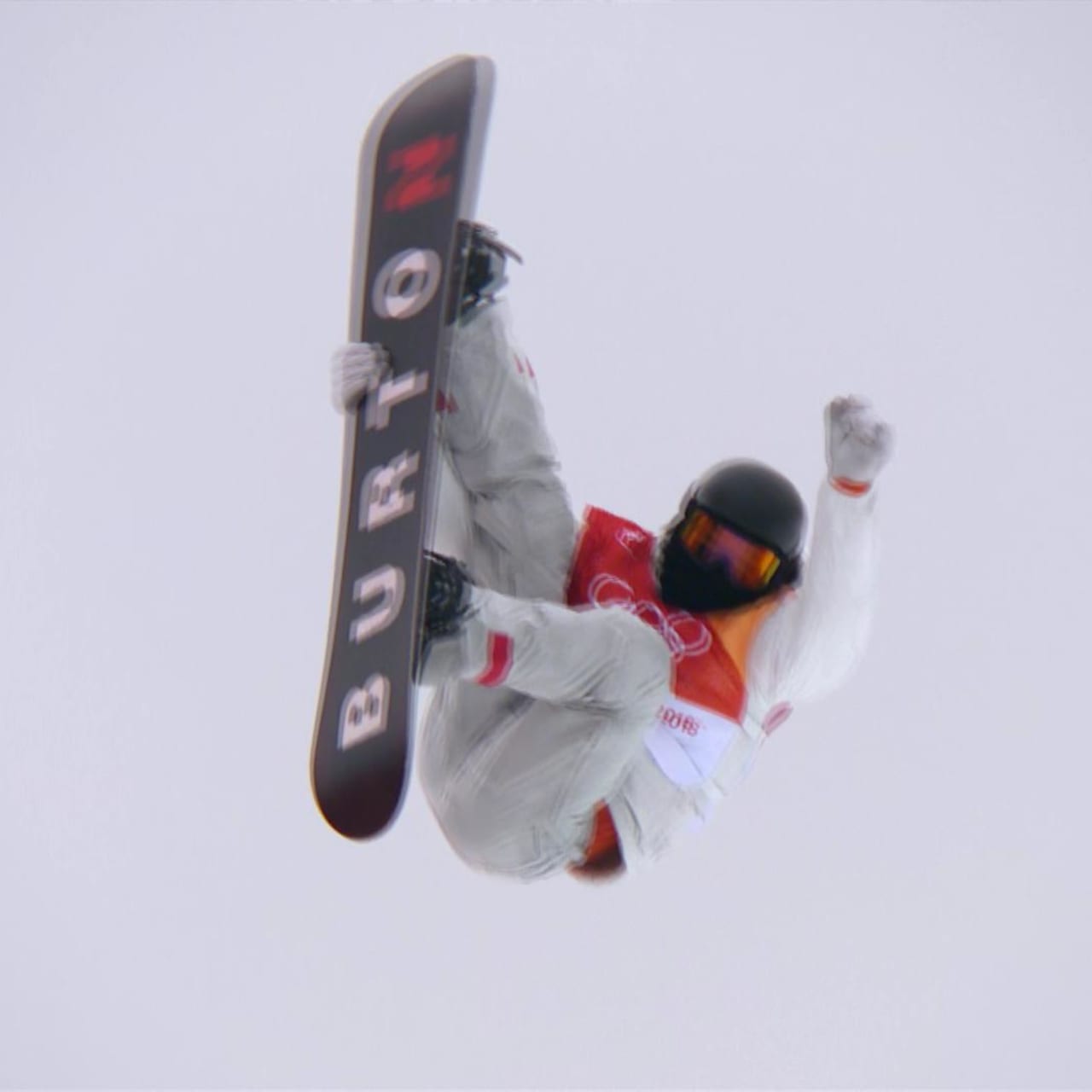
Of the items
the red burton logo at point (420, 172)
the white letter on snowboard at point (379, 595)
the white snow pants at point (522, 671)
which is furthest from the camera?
the white snow pants at point (522, 671)

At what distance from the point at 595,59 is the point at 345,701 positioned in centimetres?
230

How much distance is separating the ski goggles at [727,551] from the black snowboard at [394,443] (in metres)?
0.49

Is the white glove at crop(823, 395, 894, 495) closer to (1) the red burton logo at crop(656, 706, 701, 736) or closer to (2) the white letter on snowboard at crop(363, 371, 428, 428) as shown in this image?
(1) the red burton logo at crop(656, 706, 701, 736)

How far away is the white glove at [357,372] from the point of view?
262 centimetres

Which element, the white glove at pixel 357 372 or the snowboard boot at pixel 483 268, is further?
the snowboard boot at pixel 483 268

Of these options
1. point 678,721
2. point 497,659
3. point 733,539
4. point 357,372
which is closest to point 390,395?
point 357,372

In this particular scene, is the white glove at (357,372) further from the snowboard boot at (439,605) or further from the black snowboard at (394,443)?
the snowboard boot at (439,605)

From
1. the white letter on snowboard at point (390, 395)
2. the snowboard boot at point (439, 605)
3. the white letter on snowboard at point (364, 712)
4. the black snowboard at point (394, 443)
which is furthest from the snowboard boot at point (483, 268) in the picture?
the white letter on snowboard at point (364, 712)

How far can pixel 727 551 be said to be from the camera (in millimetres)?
2863

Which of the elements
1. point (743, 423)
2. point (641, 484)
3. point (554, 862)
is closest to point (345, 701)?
point (554, 862)

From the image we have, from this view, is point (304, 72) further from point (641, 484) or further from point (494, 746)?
point (494, 746)


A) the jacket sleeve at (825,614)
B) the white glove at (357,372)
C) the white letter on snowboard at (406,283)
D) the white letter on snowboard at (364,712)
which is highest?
the white letter on snowboard at (406,283)

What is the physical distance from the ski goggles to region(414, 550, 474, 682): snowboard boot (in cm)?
47

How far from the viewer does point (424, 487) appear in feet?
8.28
